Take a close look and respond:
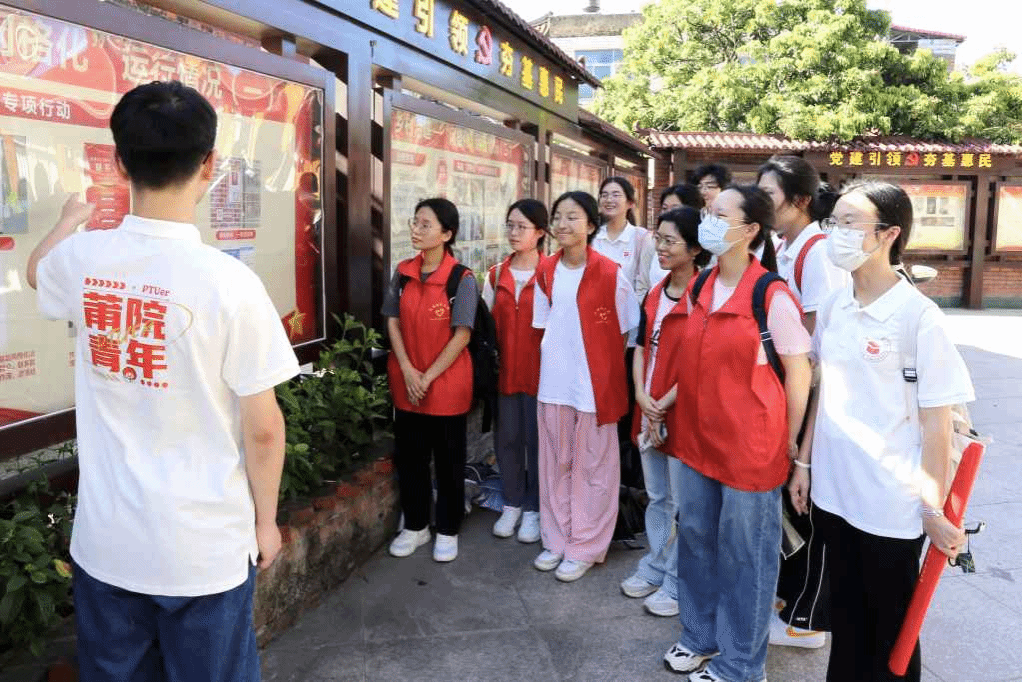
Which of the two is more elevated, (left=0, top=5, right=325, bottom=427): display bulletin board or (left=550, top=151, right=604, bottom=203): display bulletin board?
(left=550, top=151, right=604, bottom=203): display bulletin board

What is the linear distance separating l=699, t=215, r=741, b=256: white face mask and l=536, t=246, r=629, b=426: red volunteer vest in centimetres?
99

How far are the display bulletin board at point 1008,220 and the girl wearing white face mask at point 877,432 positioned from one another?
14.9 metres

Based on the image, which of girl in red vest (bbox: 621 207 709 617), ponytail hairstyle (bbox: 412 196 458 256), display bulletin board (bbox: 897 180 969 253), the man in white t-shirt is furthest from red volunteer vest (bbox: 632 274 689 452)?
display bulletin board (bbox: 897 180 969 253)

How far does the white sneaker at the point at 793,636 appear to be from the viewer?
317 cm

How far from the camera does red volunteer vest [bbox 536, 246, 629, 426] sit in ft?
12.3

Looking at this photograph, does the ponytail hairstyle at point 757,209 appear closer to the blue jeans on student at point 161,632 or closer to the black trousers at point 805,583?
the black trousers at point 805,583

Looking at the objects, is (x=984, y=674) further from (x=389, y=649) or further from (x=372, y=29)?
(x=372, y=29)

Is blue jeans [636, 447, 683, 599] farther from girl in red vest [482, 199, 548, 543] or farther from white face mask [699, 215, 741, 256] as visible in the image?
white face mask [699, 215, 741, 256]

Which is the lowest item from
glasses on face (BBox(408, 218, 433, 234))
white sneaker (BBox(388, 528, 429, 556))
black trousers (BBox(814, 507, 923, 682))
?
white sneaker (BBox(388, 528, 429, 556))

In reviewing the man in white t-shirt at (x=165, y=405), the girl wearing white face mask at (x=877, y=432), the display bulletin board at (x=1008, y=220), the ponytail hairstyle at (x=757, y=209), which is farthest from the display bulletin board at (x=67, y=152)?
the display bulletin board at (x=1008, y=220)

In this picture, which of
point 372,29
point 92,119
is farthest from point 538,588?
point 372,29

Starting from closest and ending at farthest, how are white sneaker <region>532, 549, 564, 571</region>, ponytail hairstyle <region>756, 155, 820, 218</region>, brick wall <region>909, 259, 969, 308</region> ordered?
ponytail hairstyle <region>756, 155, 820, 218</region> < white sneaker <region>532, 549, 564, 571</region> < brick wall <region>909, 259, 969, 308</region>

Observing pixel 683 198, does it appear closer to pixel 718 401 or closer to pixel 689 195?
pixel 689 195

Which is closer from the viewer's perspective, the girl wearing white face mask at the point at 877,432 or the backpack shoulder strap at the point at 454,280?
the girl wearing white face mask at the point at 877,432
